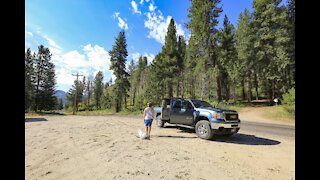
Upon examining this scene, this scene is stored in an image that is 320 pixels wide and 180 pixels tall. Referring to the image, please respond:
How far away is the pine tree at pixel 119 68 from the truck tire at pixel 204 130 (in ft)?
85.1

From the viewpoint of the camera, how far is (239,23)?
27.6 metres

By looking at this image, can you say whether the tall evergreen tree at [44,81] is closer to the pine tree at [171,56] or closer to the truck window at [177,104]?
the pine tree at [171,56]

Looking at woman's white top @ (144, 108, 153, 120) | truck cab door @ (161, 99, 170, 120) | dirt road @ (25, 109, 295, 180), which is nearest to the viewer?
dirt road @ (25, 109, 295, 180)

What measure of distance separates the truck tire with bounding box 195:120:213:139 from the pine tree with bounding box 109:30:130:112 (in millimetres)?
25943

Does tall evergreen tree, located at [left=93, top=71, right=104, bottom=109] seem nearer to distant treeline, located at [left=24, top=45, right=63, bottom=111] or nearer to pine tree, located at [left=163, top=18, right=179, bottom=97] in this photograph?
distant treeline, located at [left=24, top=45, right=63, bottom=111]

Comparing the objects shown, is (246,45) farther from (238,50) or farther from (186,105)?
(186,105)

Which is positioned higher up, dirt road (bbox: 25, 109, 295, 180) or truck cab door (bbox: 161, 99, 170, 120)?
truck cab door (bbox: 161, 99, 170, 120)

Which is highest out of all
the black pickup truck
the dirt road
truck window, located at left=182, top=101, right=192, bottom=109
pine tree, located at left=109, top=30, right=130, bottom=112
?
pine tree, located at left=109, top=30, right=130, bottom=112

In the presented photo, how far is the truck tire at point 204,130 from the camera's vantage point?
6503 mm

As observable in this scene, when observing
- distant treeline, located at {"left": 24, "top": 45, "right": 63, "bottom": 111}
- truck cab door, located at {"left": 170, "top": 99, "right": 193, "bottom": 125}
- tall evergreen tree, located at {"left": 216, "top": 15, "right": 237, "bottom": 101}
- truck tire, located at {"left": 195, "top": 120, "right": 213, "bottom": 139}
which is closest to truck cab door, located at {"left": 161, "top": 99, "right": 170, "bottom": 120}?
truck cab door, located at {"left": 170, "top": 99, "right": 193, "bottom": 125}

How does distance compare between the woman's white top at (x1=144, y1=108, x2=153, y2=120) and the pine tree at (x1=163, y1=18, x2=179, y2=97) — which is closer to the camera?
the woman's white top at (x1=144, y1=108, x2=153, y2=120)

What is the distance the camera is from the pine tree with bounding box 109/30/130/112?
30816 mm
